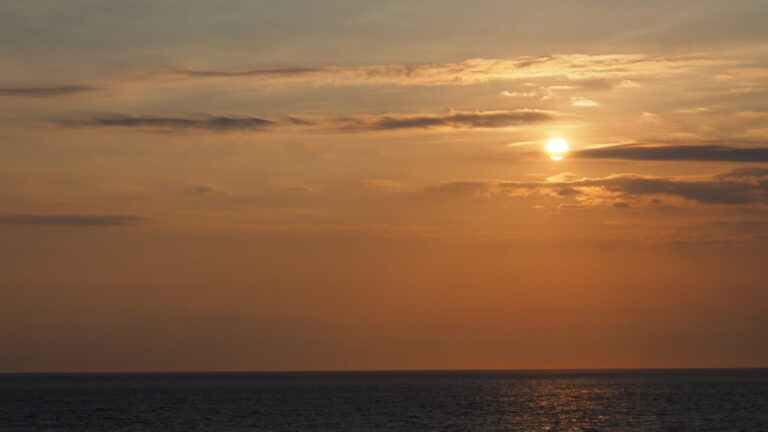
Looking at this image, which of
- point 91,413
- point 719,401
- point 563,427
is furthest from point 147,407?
point 719,401

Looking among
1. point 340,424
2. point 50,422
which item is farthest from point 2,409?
point 340,424

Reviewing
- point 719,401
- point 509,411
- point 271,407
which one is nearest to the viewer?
point 509,411

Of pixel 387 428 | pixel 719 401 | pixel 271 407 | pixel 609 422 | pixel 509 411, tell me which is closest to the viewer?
pixel 387 428

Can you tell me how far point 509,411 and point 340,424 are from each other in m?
31.9

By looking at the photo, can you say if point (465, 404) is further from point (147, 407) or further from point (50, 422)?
point (50, 422)

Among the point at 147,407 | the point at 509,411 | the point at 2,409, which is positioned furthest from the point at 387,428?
the point at 2,409

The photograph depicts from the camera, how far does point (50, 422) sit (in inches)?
4668

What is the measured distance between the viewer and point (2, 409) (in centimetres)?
14775

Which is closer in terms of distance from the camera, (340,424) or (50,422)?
(340,424)

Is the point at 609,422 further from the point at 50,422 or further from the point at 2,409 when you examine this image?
the point at 2,409

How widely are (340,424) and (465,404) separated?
49351 mm

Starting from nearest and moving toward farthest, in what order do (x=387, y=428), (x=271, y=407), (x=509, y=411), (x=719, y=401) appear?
1. (x=387, y=428)
2. (x=509, y=411)
3. (x=271, y=407)
4. (x=719, y=401)

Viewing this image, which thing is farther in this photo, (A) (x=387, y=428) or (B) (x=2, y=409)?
(B) (x=2, y=409)

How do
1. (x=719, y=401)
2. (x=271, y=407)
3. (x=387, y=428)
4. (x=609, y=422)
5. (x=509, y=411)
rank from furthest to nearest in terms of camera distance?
(x=719, y=401) → (x=271, y=407) → (x=509, y=411) → (x=609, y=422) → (x=387, y=428)
